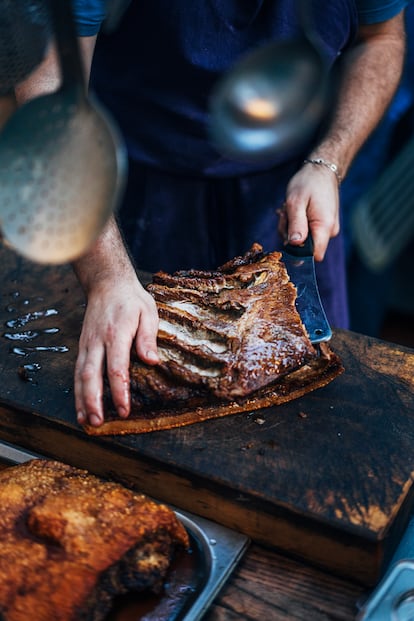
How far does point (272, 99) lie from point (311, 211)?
1.08 meters

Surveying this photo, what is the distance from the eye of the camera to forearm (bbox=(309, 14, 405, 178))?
3240 mm

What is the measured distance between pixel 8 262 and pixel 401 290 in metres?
3.81

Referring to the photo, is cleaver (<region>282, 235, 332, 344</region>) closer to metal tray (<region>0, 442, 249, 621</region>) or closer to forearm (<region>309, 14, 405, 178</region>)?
metal tray (<region>0, 442, 249, 621</region>)

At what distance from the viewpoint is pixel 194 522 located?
5.95ft

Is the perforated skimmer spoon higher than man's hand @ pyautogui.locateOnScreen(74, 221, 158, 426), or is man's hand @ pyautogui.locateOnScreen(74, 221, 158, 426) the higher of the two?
the perforated skimmer spoon

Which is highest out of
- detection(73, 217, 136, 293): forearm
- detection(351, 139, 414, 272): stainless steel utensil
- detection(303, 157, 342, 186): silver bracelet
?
detection(303, 157, 342, 186): silver bracelet

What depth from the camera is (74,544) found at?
5.10 feet

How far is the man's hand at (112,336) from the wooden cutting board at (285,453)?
128 mm

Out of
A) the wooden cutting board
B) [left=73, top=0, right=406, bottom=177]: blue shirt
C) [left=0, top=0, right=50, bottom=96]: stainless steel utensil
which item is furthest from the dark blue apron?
the wooden cutting board

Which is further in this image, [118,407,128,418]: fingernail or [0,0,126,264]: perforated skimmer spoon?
[118,407,128,418]: fingernail

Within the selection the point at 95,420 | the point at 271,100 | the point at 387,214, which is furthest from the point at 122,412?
the point at 387,214

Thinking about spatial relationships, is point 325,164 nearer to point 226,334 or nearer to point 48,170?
point 226,334

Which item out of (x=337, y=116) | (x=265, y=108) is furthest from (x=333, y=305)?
(x=265, y=108)

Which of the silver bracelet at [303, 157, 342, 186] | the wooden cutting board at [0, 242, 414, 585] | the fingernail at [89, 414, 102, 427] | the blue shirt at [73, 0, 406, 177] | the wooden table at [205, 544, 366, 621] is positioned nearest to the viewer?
the wooden table at [205, 544, 366, 621]
